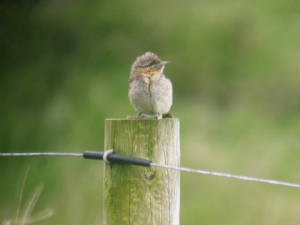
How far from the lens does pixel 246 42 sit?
13719mm

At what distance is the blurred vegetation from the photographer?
9359 mm

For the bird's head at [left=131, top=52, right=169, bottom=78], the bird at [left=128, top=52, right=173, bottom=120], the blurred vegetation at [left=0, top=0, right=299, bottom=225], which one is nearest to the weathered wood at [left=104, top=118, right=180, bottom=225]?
the bird at [left=128, top=52, right=173, bottom=120]

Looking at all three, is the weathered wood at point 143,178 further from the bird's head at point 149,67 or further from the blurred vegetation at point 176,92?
the blurred vegetation at point 176,92

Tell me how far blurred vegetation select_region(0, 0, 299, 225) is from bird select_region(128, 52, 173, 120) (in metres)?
2.99

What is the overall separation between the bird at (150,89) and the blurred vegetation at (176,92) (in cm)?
299

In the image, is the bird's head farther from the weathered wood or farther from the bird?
the weathered wood

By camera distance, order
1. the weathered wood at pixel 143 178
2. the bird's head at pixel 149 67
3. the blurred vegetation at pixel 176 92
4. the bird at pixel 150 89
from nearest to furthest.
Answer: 1. the weathered wood at pixel 143 178
2. the bird at pixel 150 89
3. the bird's head at pixel 149 67
4. the blurred vegetation at pixel 176 92

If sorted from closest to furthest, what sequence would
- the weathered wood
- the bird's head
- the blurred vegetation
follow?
1. the weathered wood
2. the bird's head
3. the blurred vegetation

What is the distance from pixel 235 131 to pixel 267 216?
2897mm

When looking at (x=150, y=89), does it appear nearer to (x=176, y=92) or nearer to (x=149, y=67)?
(x=149, y=67)

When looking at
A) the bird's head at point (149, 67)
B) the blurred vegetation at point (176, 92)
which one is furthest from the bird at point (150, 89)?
the blurred vegetation at point (176, 92)

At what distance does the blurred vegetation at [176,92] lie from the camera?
9.36m

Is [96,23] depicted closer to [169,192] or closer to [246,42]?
[246,42]

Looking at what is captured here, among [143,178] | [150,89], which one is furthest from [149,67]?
[143,178]
